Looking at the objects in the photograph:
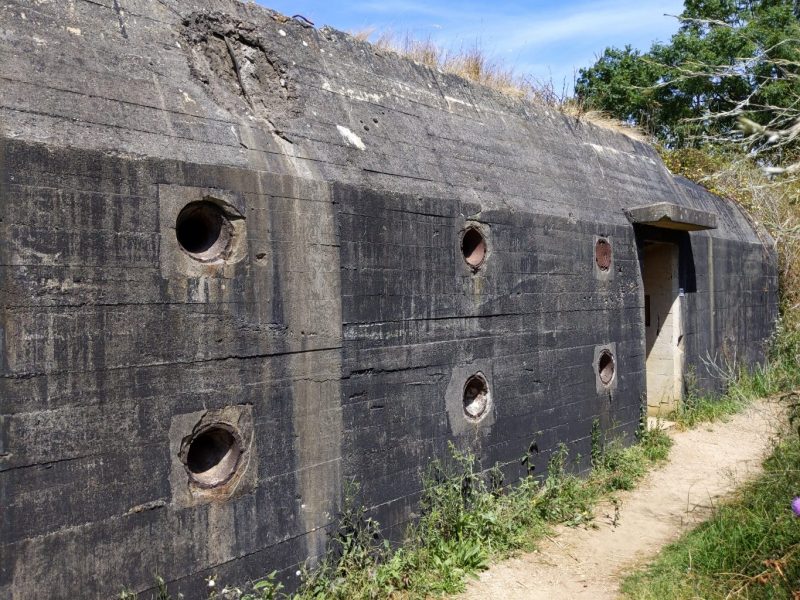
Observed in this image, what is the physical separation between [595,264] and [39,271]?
18.2 ft

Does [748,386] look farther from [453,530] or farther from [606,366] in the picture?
[453,530]

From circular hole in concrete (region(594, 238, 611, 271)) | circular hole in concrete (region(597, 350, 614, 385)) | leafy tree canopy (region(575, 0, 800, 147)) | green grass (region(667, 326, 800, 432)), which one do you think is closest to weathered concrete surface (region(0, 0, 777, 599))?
circular hole in concrete (region(594, 238, 611, 271))

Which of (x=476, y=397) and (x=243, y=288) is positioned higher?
(x=243, y=288)

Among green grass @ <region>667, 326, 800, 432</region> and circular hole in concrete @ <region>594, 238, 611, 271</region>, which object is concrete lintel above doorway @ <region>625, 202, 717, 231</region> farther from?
green grass @ <region>667, 326, 800, 432</region>

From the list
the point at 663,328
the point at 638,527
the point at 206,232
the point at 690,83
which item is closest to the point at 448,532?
the point at 638,527

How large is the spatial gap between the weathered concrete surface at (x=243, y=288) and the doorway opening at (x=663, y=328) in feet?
11.0

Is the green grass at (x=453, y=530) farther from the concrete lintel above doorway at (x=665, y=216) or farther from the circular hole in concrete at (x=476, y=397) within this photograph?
the concrete lintel above doorway at (x=665, y=216)

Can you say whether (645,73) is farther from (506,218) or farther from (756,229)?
(506,218)

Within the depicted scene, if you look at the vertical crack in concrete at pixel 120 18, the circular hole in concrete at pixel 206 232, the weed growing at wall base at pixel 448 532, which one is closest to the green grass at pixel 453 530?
the weed growing at wall base at pixel 448 532

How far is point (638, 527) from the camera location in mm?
6496

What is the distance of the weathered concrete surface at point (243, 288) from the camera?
3512mm

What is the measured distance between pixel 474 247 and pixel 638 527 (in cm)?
271

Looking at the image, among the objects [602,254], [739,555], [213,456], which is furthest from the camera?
[602,254]

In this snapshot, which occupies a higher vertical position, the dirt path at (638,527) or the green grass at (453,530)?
the green grass at (453,530)
